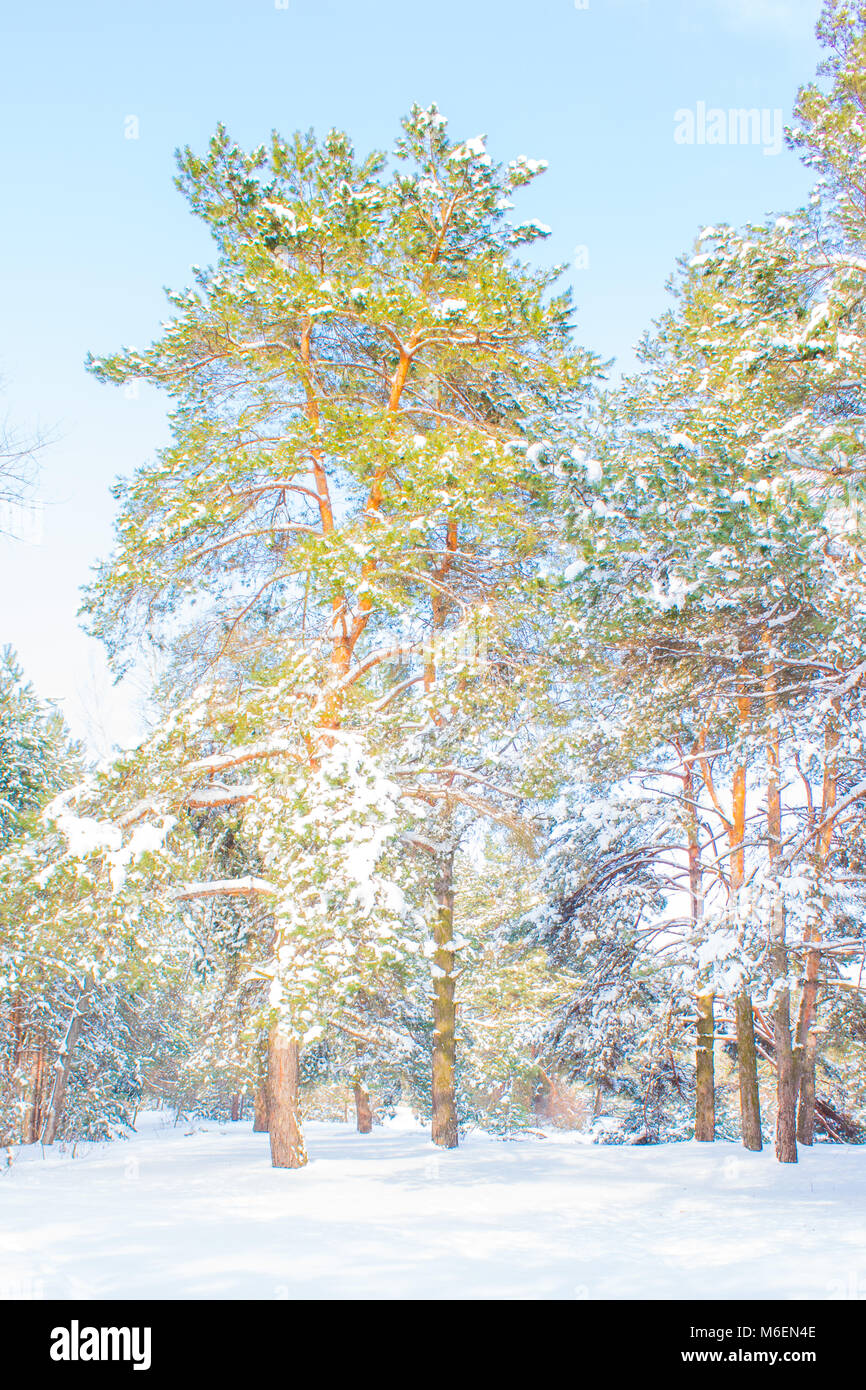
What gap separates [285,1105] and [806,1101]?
29.0 feet

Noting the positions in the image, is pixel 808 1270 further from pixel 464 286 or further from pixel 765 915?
pixel 464 286

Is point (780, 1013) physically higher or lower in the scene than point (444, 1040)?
higher

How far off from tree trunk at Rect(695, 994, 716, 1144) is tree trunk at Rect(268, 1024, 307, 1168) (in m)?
7.57

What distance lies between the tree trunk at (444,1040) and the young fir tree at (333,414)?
304 centimetres

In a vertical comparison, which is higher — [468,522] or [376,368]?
[376,368]

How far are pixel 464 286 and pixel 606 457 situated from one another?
2.60 meters

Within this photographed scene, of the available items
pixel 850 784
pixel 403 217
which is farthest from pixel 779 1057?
pixel 403 217

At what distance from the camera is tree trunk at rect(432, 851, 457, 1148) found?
12641mm

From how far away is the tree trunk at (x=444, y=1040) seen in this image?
12641 millimetres

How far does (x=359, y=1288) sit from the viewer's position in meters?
4.70

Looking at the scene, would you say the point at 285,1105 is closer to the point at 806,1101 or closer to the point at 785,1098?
the point at 785,1098

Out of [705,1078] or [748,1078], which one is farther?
[705,1078]

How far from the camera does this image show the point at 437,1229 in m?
6.44

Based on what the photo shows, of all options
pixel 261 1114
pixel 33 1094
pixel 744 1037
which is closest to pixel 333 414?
pixel 744 1037
